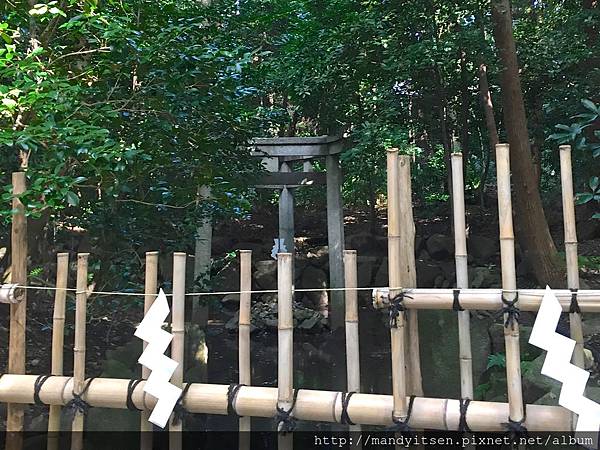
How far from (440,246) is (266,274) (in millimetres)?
3136

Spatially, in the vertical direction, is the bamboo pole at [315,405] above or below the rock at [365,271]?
below

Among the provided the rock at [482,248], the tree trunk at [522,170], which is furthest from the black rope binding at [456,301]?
the rock at [482,248]

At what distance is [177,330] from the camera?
2.22 m

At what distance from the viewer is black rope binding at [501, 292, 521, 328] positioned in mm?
1912

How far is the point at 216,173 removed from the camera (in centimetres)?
401

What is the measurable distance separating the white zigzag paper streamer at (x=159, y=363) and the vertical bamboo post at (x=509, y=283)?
1235mm

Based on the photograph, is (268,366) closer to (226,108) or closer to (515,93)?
(226,108)

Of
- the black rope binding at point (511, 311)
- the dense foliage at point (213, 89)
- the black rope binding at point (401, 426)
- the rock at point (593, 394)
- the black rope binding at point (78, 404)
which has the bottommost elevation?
the rock at point (593, 394)

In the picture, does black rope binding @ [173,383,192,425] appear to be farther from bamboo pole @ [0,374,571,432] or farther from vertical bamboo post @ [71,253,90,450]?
vertical bamboo post @ [71,253,90,450]

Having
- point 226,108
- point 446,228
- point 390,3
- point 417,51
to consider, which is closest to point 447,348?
point 417,51

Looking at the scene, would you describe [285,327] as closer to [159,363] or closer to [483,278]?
[159,363]

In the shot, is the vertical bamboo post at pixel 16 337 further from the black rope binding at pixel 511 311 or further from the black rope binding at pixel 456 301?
the black rope binding at pixel 511 311

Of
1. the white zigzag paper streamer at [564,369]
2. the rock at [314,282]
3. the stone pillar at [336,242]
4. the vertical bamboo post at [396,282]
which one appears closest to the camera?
the white zigzag paper streamer at [564,369]

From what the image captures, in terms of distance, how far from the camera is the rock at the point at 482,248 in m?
8.80
